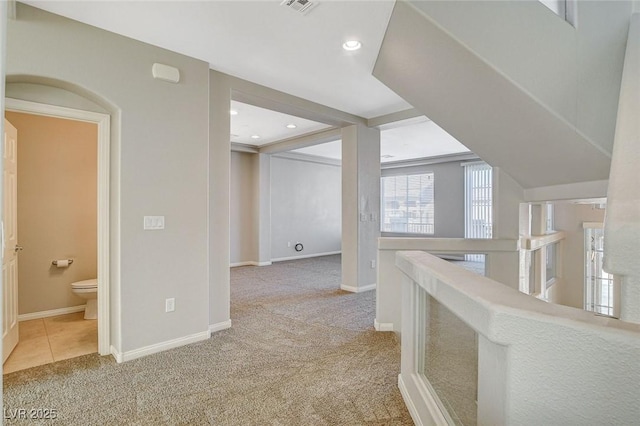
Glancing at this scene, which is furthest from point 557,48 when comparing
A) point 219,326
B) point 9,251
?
point 9,251

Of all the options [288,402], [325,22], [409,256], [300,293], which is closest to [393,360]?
[288,402]

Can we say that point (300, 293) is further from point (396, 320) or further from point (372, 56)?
point (372, 56)

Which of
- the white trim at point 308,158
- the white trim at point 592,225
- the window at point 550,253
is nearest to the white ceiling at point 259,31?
the window at point 550,253

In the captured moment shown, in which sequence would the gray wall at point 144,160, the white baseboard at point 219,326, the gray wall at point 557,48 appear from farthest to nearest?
the white baseboard at point 219,326, the gray wall at point 144,160, the gray wall at point 557,48

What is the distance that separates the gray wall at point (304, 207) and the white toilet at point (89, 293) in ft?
13.9

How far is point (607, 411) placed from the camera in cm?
72

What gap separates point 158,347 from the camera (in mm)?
2889

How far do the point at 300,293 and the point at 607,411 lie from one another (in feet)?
14.3

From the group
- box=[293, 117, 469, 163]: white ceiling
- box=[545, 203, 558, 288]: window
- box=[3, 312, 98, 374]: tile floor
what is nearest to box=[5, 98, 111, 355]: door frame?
box=[3, 312, 98, 374]: tile floor

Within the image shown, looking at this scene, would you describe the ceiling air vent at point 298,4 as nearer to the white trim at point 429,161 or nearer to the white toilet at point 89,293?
the white toilet at point 89,293

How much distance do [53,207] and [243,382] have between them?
10.7ft

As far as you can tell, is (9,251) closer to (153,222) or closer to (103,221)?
(103,221)

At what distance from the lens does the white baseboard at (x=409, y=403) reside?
181 centimetres

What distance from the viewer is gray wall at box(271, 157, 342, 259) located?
7.88 meters
